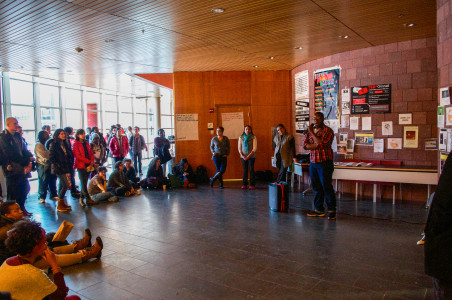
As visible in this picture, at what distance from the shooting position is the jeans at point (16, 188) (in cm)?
589

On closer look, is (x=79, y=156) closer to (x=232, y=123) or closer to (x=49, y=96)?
(x=232, y=123)

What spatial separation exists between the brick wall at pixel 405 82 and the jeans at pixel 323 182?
2378 millimetres

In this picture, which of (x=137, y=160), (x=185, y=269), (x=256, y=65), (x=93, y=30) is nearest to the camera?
(x=185, y=269)

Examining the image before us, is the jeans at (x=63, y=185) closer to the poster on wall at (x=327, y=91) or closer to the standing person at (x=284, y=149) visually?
the standing person at (x=284, y=149)

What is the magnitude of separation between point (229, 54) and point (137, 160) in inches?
218

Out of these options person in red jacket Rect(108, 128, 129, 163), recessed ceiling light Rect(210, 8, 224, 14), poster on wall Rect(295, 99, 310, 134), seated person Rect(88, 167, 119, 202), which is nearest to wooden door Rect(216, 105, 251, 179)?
poster on wall Rect(295, 99, 310, 134)

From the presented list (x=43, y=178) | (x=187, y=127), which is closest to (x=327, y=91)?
(x=187, y=127)

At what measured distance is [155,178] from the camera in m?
9.09

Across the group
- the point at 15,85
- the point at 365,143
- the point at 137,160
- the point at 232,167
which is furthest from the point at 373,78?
the point at 15,85

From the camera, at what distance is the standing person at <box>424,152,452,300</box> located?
1.60 meters

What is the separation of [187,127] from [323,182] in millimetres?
5402

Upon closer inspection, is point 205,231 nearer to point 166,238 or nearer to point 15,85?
point 166,238

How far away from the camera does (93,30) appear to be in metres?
5.84

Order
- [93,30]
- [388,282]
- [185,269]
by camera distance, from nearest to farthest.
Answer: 1. [388,282]
2. [185,269]
3. [93,30]
